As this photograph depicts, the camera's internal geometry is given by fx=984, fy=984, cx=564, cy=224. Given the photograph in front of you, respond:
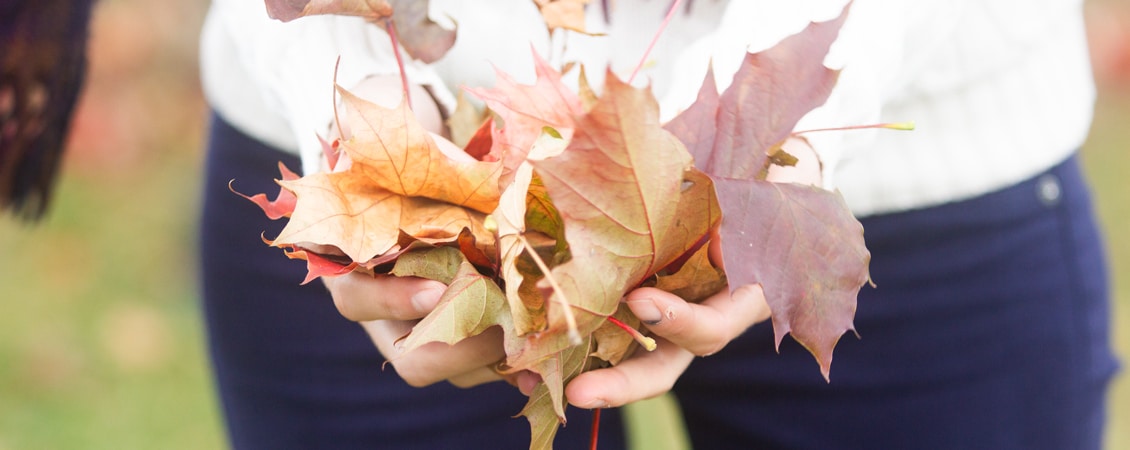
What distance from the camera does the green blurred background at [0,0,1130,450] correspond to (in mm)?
2002

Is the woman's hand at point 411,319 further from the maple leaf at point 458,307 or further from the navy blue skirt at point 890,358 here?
the navy blue skirt at point 890,358

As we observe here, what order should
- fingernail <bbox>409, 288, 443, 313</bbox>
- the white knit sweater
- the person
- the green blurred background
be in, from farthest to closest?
the green blurred background < the person < the white knit sweater < fingernail <bbox>409, 288, 443, 313</bbox>

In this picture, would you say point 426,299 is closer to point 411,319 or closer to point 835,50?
point 411,319

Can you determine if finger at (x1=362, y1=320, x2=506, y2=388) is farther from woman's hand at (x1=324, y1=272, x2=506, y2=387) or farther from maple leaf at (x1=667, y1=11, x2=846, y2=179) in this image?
maple leaf at (x1=667, y1=11, x2=846, y2=179)

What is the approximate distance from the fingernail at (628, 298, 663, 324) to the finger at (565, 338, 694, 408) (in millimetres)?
49

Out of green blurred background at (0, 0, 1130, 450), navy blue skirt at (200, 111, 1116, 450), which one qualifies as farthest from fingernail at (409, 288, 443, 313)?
green blurred background at (0, 0, 1130, 450)

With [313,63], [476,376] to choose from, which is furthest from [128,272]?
[476,376]

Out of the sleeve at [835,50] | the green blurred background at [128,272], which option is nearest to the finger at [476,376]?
the sleeve at [835,50]

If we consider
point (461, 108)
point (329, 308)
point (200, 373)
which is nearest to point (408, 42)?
point (461, 108)

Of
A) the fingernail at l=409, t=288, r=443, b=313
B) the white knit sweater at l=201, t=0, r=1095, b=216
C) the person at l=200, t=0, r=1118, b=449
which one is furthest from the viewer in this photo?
the person at l=200, t=0, r=1118, b=449

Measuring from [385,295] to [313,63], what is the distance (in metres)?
0.23

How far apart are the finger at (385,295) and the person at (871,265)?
0.53 ft

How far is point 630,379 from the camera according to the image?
0.54 meters

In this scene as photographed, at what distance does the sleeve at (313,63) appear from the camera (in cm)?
66
